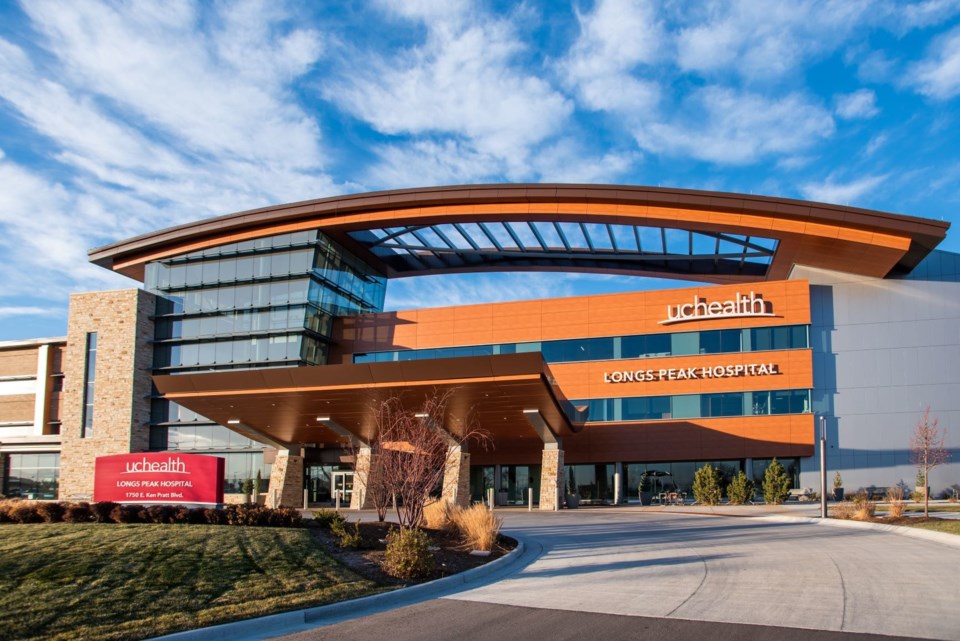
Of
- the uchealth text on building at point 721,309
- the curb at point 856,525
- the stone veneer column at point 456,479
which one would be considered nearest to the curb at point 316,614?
the curb at point 856,525

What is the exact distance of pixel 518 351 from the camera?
47.4 m

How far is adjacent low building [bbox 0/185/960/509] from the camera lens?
130 feet

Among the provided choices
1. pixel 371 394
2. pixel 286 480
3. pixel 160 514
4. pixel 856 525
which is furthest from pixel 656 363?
pixel 160 514

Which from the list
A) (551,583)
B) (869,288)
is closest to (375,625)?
(551,583)

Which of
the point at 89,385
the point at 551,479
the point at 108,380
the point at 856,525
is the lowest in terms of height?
the point at 856,525

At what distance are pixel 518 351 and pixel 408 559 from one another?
111 feet

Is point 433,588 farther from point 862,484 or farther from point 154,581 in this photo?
point 862,484

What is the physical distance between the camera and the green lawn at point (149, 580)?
965 centimetres

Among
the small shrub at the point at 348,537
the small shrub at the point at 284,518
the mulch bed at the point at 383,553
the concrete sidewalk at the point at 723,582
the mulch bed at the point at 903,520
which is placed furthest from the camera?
the mulch bed at the point at 903,520

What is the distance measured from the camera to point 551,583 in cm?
1389

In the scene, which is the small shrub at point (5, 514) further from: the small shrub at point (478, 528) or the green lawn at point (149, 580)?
the small shrub at point (478, 528)

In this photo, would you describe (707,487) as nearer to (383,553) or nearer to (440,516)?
(440,516)

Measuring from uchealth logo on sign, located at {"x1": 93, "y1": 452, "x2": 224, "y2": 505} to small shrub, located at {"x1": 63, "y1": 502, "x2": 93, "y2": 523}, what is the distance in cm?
173

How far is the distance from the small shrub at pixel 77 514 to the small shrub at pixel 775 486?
3010 cm
